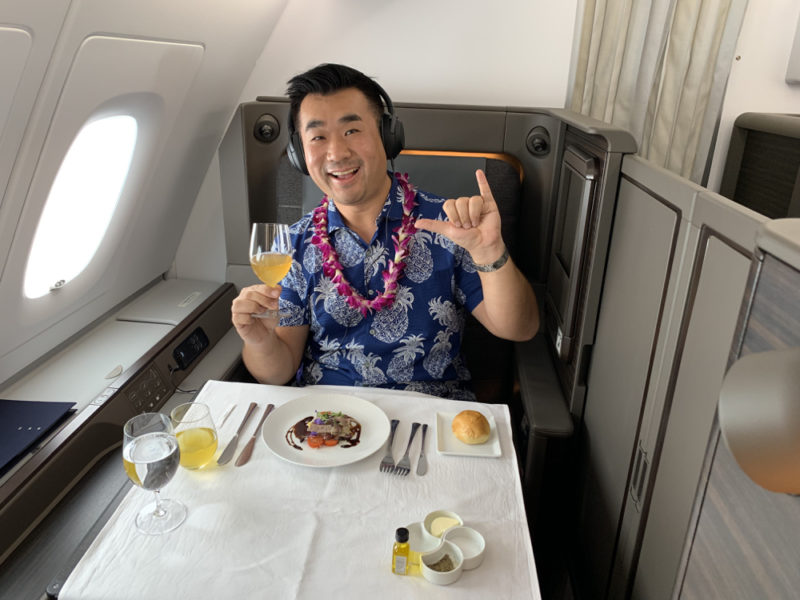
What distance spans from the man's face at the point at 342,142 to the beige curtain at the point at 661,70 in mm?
1083

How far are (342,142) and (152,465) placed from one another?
1.12 m

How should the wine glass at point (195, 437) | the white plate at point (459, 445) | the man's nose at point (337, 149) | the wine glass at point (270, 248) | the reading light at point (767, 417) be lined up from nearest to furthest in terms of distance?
1. the reading light at point (767, 417)
2. the wine glass at point (195, 437)
3. the white plate at point (459, 445)
4. the wine glass at point (270, 248)
5. the man's nose at point (337, 149)

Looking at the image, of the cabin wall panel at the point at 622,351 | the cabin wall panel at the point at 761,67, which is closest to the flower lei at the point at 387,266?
the cabin wall panel at the point at 622,351

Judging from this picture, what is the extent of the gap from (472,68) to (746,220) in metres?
1.82

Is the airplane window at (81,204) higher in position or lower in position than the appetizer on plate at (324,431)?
higher

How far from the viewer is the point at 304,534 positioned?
115cm

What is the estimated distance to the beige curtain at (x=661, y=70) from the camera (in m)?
2.37

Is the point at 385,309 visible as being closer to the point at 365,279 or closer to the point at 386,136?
the point at 365,279

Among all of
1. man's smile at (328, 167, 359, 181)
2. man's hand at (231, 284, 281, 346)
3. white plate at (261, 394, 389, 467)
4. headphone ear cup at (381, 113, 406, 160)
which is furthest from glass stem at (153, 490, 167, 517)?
headphone ear cup at (381, 113, 406, 160)

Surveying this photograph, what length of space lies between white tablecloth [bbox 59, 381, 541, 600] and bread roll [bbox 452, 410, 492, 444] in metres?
0.05

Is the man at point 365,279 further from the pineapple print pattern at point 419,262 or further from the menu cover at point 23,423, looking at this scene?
the menu cover at point 23,423

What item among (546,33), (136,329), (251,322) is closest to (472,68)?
(546,33)

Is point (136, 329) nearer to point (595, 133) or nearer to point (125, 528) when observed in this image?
point (125, 528)

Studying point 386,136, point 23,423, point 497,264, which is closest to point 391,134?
point 386,136
